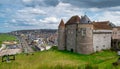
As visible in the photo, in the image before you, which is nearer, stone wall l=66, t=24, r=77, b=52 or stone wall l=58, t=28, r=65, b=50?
stone wall l=66, t=24, r=77, b=52

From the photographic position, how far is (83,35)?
53.5 metres

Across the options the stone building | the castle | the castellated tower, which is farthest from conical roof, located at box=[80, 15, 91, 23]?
the stone building

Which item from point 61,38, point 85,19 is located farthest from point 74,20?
point 61,38

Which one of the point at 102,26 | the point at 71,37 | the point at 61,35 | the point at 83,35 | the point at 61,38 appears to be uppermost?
the point at 102,26

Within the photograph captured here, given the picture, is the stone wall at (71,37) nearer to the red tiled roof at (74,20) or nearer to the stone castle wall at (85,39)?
the red tiled roof at (74,20)

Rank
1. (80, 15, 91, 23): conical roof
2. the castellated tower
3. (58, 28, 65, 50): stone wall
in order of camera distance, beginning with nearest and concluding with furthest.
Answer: (80, 15, 91, 23): conical roof
the castellated tower
(58, 28, 65, 50): stone wall

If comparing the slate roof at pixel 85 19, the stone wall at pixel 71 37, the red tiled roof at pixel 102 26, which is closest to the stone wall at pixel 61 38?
the stone wall at pixel 71 37

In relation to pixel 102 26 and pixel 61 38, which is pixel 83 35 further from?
pixel 102 26

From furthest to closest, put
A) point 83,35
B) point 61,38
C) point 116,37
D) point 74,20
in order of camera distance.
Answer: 1. point 116,37
2. point 61,38
3. point 74,20
4. point 83,35

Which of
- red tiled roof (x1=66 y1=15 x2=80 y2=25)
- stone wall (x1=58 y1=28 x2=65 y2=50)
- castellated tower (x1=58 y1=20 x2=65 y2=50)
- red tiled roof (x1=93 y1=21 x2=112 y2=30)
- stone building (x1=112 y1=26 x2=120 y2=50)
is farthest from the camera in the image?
stone wall (x1=58 y1=28 x2=65 y2=50)

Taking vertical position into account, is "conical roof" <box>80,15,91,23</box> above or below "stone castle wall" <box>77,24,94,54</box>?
above

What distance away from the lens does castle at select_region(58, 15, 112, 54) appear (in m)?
53.6

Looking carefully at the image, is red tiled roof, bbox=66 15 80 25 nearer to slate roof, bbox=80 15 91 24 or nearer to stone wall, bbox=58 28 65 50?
slate roof, bbox=80 15 91 24

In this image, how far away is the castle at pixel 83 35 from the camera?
53594 mm
